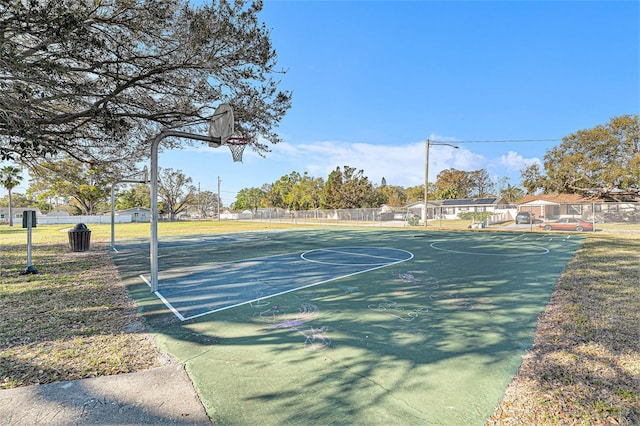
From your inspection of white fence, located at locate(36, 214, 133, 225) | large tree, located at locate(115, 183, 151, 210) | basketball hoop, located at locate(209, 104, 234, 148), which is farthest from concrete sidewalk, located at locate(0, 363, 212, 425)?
large tree, located at locate(115, 183, 151, 210)

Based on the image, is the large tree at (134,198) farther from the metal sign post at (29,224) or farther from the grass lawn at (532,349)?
the grass lawn at (532,349)

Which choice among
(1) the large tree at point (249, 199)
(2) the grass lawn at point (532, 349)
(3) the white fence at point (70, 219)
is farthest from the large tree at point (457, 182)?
(2) the grass lawn at point (532, 349)

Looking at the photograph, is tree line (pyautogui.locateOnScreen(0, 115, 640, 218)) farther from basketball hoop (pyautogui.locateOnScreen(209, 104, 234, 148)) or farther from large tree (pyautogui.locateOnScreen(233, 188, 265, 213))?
basketball hoop (pyautogui.locateOnScreen(209, 104, 234, 148))

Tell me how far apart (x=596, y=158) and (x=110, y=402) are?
139 ft

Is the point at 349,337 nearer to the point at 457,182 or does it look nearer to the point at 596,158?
the point at 596,158

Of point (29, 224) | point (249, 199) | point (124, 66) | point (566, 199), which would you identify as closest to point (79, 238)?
point (29, 224)

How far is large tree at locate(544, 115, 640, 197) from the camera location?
30.1 metres

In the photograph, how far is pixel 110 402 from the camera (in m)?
2.28

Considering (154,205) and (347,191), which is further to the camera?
(347,191)

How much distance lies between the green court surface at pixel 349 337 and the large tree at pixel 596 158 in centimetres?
3193

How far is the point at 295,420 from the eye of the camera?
209 cm

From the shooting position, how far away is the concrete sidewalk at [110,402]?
6.85 ft

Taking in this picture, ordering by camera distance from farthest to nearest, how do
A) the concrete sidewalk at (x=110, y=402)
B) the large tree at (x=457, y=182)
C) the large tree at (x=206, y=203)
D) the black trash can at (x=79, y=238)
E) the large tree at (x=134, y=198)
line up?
the large tree at (x=206, y=203)
the large tree at (x=457, y=182)
the large tree at (x=134, y=198)
the black trash can at (x=79, y=238)
the concrete sidewalk at (x=110, y=402)

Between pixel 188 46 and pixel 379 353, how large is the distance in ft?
21.4
